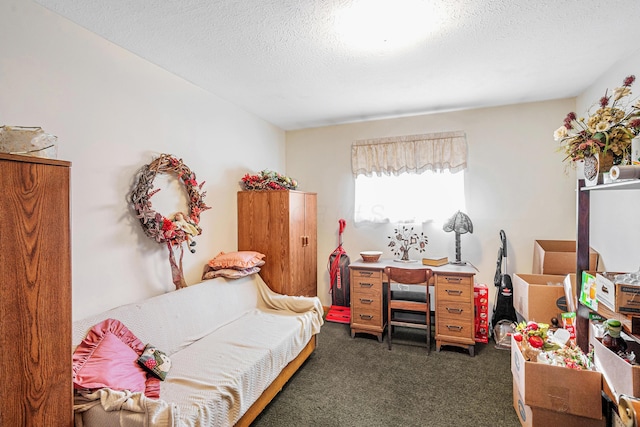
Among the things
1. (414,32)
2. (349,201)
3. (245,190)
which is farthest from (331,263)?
(414,32)

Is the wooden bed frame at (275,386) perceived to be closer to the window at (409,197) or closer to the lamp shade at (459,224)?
the window at (409,197)

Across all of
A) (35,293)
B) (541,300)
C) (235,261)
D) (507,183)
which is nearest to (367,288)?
(235,261)

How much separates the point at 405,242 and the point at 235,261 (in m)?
2.08

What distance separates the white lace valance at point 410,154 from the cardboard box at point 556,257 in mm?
1202

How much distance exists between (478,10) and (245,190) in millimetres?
2721

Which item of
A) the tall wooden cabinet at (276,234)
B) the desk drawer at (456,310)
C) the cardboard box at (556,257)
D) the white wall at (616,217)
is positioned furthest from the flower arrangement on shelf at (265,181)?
the white wall at (616,217)

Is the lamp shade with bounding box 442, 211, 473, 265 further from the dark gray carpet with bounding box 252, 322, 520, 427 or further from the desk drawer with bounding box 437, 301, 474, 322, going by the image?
the dark gray carpet with bounding box 252, 322, 520, 427

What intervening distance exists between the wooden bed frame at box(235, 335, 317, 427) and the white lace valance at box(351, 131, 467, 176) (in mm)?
2225

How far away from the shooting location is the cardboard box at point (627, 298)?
138 centimetres

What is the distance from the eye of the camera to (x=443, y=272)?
10.1 ft

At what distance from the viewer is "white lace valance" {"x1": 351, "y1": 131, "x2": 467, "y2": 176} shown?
364 cm

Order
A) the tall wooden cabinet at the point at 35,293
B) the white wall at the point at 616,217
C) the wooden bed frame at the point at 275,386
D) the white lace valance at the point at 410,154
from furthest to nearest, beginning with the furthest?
1. the white lace valance at the point at 410,154
2. the white wall at the point at 616,217
3. the wooden bed frame at the point at 275,386
4. the tall wooden cabinet at the point at 35,293

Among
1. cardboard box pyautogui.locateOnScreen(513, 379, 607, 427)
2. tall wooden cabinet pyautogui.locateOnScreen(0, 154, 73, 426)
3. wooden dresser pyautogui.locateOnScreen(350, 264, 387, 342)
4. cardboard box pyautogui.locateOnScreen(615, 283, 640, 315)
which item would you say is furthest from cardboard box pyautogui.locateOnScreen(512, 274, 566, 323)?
tall wooden cabinet pyautogui.locateOnScreen(0, 154, 73, 426)

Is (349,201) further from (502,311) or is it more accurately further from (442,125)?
(502,311)
